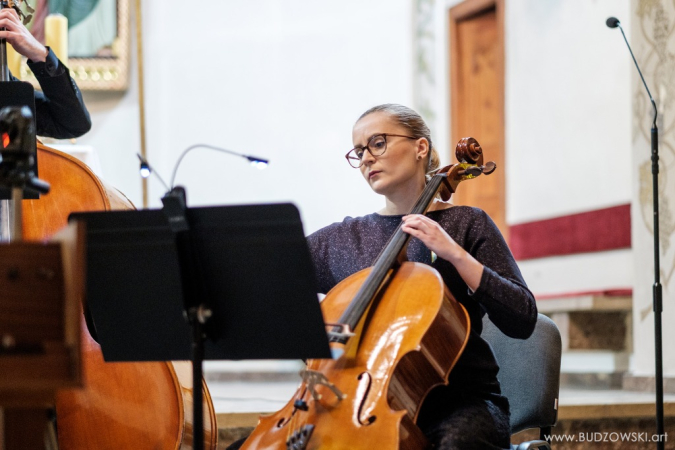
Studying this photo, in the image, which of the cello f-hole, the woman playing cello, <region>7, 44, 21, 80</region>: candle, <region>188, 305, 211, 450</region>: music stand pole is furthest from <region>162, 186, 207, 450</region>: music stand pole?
<region>7, 44, 21, 80</region>: candle

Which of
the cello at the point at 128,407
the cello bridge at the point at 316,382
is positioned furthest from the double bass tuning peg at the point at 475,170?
the cello at the point at 128,407

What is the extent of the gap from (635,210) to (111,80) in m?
2.90

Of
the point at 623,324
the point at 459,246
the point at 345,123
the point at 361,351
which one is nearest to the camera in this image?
the point at 361,351

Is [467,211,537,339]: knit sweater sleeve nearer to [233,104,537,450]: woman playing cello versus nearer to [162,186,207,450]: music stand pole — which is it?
[233,104,537,450]: woman playing cello

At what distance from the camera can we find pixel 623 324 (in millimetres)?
4219

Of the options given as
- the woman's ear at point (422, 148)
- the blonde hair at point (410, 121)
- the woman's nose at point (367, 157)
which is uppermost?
the blonde hair at point (410, 121)

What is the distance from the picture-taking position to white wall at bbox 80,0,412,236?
204 inches

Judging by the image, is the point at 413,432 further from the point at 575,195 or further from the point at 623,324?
the point at 575,195

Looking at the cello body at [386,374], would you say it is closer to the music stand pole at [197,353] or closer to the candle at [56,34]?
the music stand pole at [197,353]

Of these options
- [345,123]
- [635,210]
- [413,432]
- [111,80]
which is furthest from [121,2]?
[413,432]

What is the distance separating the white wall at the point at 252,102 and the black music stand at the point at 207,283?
353 centimetres

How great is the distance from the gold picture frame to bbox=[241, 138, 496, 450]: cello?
3545mm

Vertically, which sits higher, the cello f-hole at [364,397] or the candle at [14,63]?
the candle at [14,63]

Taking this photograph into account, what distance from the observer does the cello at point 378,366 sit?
1538 mm
